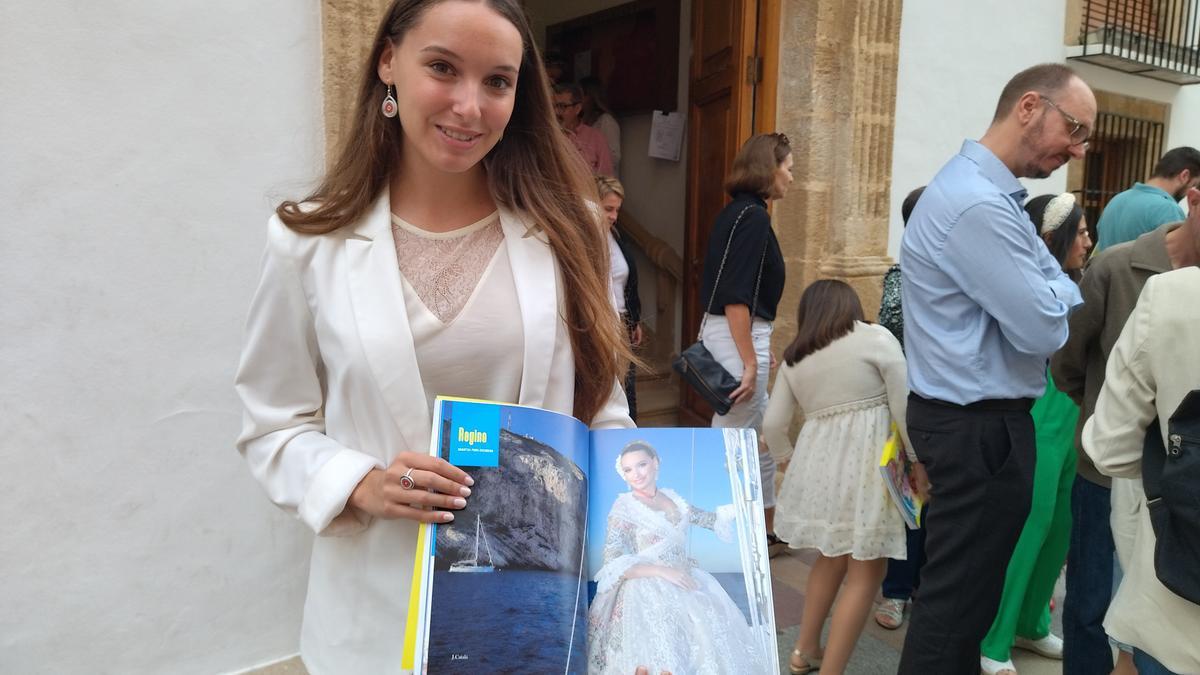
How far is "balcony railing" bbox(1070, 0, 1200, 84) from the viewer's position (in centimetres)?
630

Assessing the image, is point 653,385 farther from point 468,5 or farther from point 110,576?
point 468,5

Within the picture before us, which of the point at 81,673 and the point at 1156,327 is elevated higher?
the point at 1156,327

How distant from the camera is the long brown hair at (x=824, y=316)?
322cm

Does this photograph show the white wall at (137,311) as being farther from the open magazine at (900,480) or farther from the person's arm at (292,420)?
the open magazine at (900,480)

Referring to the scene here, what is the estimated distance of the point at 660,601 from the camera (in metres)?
1.05

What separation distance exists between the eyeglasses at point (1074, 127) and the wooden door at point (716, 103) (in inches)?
85.6

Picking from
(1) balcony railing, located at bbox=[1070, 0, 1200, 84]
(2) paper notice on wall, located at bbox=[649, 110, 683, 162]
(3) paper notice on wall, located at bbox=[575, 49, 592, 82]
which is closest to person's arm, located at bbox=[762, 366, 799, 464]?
(2) paper notice on wall, located at bbox=[649, 110, 683, 162]

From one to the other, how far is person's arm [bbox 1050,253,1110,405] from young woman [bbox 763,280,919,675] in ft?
1.72

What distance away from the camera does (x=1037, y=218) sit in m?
3.24

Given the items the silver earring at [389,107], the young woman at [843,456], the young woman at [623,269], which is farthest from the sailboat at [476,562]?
the young woman at [623,269]

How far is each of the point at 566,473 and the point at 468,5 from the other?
0.67m

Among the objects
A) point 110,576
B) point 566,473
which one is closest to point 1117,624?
point 566,473

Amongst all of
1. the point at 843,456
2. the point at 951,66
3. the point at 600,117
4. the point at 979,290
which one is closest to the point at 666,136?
the point at 600,117

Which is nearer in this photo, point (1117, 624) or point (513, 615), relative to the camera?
point (513, 615)
